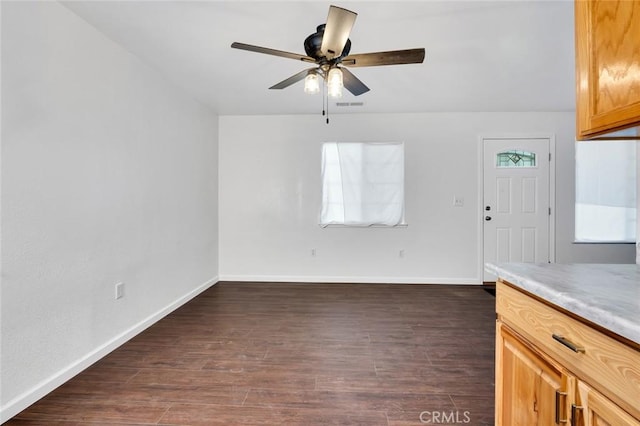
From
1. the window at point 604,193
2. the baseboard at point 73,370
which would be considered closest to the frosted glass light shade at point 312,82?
the baseboard at point 73,370

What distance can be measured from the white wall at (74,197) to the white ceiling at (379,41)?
0.31m

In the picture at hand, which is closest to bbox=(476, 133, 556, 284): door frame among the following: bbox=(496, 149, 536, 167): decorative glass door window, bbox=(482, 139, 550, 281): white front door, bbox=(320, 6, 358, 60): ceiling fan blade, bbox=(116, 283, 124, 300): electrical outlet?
bbox=(482, 139, 550, 281): white front door

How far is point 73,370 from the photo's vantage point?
1.94 metres

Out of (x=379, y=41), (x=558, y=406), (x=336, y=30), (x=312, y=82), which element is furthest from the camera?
(x=379, y=41)

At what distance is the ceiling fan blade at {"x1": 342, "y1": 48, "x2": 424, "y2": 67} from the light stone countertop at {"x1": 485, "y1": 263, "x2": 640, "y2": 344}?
127 centimetres

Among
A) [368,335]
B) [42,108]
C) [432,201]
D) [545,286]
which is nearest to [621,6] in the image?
[545,286]

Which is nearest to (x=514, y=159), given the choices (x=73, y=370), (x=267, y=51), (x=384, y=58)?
(x=384, y=58)

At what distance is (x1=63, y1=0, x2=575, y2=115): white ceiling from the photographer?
1.91 metres

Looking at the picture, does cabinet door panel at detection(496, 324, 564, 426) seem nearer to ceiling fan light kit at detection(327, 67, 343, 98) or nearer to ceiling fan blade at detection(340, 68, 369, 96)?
ceiling fan light kit at detection(327, 67, 343, 98)

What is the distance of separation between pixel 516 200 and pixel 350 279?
101 inches

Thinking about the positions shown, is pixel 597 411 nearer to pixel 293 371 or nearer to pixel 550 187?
pixel 293 371

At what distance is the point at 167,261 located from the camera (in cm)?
304

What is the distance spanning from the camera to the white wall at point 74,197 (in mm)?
1604

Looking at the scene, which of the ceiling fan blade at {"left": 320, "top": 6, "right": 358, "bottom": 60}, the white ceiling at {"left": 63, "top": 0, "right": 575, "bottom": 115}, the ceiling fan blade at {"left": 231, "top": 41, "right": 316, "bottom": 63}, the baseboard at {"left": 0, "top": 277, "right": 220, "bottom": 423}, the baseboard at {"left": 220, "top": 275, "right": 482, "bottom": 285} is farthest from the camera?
the baseboard at {"left": 220, "top": 275, "right": 482, "bottom": 285}
